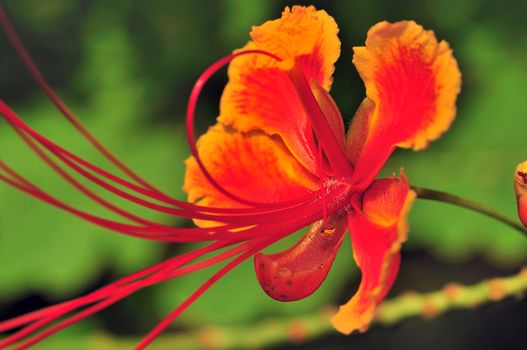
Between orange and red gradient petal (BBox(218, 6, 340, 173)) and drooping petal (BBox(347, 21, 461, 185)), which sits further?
orange and red gradient petal (BBox(218, 6, 340, 173))

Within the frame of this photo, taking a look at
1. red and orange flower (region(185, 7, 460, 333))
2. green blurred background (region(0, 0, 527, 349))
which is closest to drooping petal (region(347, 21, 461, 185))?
red and orange flower (region(185, 7, 460, 333))

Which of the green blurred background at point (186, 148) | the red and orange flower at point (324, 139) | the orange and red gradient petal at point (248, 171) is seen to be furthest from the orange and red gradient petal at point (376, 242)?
the green blurred background at point (186, 148)

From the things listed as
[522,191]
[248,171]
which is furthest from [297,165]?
[522,191]

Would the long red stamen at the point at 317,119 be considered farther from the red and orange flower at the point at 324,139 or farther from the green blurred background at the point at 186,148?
the green blurred background at the point at 186,148

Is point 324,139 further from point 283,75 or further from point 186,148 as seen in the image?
point 186,148

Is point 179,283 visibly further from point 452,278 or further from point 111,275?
point 452,278

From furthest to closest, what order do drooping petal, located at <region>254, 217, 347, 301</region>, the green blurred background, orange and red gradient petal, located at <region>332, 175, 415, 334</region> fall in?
the green blurred background → drooping petal, located at <region>254, 217, 347, 301</region> → orange and red gradient petal, located at <region>332, 175, 415, 334</region>

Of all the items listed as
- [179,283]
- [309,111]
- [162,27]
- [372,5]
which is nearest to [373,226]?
[309,111]

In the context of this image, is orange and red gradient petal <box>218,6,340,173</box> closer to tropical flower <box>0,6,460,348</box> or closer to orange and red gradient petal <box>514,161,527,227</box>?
tropical flower <box>0,6,460,348</box>
